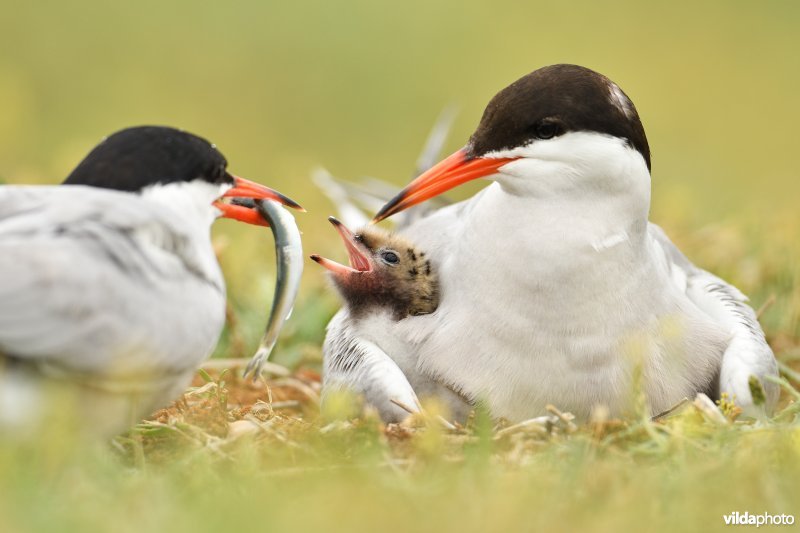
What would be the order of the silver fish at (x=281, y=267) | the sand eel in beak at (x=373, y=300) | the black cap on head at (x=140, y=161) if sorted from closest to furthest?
the black cap on head at (x=140, y=161), the silver fish at (x=281, y=267), the sand eel in beak at (x=373, y=300)

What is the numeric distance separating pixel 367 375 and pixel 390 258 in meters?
0.52

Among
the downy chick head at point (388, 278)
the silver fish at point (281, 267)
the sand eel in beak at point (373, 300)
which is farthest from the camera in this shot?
the downy chick head at point (388, 278)

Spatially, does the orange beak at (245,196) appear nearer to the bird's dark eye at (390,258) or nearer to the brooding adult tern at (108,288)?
the brooding adult tern at (108,288)

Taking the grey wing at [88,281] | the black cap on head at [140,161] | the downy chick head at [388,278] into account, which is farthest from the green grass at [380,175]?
the black cap on head at [140,161]

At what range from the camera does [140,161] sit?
388 centimetres

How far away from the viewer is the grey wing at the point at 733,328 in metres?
4.43

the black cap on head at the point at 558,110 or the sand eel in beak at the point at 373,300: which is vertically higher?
the black cap on head at the point at 558,110

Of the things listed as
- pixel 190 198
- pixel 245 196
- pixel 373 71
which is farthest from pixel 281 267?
pixel 373 71

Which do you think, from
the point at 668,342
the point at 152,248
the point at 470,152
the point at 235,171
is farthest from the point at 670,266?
the point at 235,171

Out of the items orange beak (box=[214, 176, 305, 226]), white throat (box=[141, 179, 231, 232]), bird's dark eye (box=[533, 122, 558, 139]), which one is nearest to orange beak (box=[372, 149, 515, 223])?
bird's dark eye (box=[533, 122, 558, 139])

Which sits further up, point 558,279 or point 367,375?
point 558,279

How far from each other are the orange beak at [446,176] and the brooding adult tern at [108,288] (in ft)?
2.78

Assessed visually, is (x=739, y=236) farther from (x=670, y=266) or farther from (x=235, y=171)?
(x=235, y=171)

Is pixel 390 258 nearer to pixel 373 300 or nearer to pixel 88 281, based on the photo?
pixel 373 300
